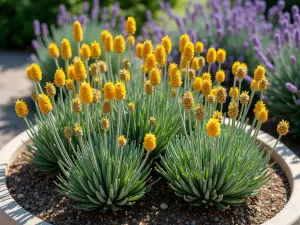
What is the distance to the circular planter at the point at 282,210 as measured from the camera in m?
3.07

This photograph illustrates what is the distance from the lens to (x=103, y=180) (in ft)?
10.2

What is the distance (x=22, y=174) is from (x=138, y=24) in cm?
518

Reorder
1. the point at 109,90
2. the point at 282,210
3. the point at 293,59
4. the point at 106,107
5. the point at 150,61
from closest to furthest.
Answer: the point at 109,90
the point at 106,107
the point at 150,61
the point at 282,210
the point at 293,59

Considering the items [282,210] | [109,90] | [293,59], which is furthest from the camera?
[293,59]

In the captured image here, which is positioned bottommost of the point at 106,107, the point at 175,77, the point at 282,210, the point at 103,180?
the point at 282,210

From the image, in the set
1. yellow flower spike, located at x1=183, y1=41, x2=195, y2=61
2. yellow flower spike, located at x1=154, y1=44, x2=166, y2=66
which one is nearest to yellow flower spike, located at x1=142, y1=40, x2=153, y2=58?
yellow flower spike, located at x1=154, y1=44, x2=166, y2=66

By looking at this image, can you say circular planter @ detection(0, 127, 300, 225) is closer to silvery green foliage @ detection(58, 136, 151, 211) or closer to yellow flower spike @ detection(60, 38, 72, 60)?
silvery green foliage @ detection(58, 136, 151, 211)

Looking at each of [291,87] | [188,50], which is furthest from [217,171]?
[291,87]

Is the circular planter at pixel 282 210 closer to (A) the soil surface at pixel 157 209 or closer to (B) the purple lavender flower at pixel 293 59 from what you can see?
(A) the soil surface at pixel 157 209

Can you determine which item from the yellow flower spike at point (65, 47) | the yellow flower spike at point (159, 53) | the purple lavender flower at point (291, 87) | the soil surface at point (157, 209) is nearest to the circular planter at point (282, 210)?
Answer: the soil surface at point (157, 209)

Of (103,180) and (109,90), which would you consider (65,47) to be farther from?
(103,180)

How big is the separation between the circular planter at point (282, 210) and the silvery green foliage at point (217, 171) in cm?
25

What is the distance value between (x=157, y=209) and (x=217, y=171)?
0.53m

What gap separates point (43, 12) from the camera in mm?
8031
